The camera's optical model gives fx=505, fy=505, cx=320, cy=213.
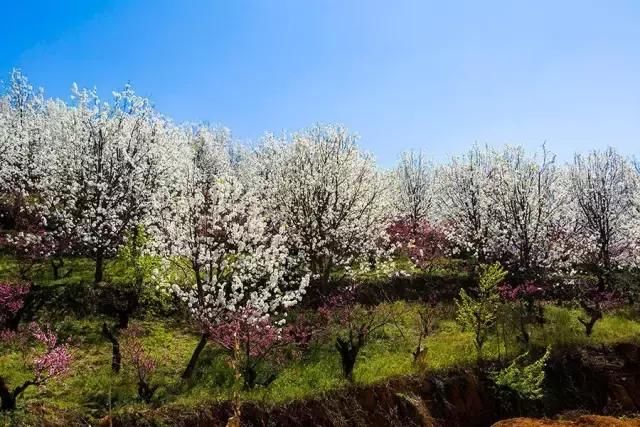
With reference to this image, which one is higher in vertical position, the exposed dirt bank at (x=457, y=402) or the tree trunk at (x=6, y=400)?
the tree trunk at (x=6, y=400)

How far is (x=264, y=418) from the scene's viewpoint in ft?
58.0

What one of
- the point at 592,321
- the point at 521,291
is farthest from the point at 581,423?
the point at 521,291

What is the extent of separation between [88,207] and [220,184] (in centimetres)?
1058

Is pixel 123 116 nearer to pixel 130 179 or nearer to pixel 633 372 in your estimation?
pixel 130 179

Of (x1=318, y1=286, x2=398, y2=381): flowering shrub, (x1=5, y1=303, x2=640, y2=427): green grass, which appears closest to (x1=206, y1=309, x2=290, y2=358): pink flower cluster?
(x1=5, y1=303, x2=640, y2=427): green grass

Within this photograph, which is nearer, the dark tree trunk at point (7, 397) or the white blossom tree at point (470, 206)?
the dark tree trunk at point (7, 397)

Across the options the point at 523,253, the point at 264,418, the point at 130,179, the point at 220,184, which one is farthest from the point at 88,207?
the point at 523,253

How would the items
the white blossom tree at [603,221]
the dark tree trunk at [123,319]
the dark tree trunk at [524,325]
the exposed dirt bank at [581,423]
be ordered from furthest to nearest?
the white blossom tree at [603,221] → the dark tree trunk at [524,325] → the dark tree trunk at [123,319] → the exposed dirt bank at [581,423]

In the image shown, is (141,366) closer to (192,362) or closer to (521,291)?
(192,362)

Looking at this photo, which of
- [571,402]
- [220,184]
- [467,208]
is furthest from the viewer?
[467,208]

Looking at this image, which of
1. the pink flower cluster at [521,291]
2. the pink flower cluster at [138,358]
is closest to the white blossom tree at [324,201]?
the pink flower cluster at [521,291]

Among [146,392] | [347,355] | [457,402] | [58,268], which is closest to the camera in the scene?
[146,392]

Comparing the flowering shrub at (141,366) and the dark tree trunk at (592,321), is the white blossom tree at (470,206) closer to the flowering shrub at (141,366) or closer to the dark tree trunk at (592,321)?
the dark tree trunk at (592,321)

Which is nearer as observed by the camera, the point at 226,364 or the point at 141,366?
the point at 141,366
